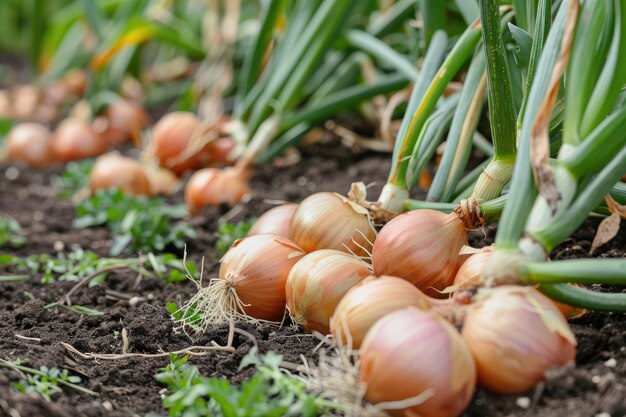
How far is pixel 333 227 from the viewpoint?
70.4 inches

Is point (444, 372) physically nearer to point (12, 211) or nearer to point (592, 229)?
point (592, 229)

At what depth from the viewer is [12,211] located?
3221mm

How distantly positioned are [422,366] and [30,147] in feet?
10.4

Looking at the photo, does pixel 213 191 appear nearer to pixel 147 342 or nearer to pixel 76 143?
pixel 147 342

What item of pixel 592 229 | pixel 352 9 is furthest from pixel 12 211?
pixel 592 229

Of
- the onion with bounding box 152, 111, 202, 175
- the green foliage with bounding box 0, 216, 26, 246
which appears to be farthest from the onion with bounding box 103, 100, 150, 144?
the green foliage with bounding box 0, 216, 26, 246

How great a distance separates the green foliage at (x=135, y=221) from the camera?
8.21 ft

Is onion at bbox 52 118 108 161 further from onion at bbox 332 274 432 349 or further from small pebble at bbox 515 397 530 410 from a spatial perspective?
small pebble at bbox 515 397 530 410

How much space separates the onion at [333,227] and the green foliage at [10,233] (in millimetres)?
1227

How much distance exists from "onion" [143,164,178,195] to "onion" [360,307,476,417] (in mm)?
2134

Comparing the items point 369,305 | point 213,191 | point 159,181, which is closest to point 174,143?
point 159,181

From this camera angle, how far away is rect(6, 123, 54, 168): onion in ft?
13.0

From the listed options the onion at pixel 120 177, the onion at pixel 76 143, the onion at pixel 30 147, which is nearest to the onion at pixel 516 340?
the onion at pixel 120 177

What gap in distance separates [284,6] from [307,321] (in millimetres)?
1928
